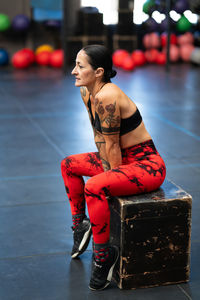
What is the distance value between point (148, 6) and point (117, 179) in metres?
11.2

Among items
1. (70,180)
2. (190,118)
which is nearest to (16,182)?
(70,180)

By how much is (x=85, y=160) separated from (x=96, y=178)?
0.37 meters

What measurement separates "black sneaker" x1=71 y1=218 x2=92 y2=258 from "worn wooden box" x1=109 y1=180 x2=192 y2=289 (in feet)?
1.00

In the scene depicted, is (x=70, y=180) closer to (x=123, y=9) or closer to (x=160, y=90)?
(x=160, y=90)

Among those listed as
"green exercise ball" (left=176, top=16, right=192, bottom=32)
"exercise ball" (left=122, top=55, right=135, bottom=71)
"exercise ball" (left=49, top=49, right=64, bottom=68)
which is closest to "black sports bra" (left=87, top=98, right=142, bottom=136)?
"exercise ball" (left=122, top=55, right=135, bottom=71)

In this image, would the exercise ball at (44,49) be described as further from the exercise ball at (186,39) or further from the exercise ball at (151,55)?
the exercise ball at (186,39)

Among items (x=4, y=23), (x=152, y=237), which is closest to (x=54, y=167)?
(x=152, y=237)

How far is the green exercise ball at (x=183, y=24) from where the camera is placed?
1335 cm

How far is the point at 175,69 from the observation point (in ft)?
40.4

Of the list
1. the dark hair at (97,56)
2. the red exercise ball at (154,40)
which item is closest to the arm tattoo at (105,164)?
the dark hair at (97,56)

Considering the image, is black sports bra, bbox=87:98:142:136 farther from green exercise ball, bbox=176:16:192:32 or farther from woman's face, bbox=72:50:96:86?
green exercise ball, bbox=176:16:192:32

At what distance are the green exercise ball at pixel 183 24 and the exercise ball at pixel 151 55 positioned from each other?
2.94 ft

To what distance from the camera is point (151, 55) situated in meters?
13.4

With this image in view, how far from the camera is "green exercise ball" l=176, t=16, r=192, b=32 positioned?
13.4 m
